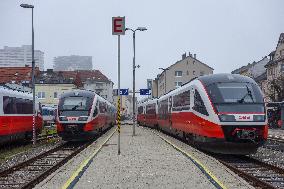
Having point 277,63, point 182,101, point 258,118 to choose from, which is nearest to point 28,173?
point 258,118

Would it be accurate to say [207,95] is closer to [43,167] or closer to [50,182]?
[43,167]

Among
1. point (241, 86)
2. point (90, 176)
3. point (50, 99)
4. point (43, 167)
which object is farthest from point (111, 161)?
point (50, 99)

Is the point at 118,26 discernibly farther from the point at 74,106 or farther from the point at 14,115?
the point at 74,106

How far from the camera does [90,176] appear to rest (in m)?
11.4

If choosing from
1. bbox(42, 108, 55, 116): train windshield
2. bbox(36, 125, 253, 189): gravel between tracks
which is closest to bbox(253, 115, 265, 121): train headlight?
bbox(36, 125, 253, 189): gravel between tracks

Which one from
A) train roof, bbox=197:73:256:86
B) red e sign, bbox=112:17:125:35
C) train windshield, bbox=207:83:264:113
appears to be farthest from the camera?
red e sign, bbox=112:17:125:35

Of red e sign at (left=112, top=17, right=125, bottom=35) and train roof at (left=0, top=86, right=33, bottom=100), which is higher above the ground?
red e sign at (left=112, top=17, right=125, bottom=35)

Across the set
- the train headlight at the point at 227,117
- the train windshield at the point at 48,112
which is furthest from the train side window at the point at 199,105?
the train windshield at the point at 48,112

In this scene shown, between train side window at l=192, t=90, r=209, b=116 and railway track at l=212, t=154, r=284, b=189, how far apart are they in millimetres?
1780

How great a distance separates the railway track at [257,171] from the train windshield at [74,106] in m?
9.37

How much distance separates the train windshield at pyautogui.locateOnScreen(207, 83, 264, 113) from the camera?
16109mm

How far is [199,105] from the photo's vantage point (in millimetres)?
17719

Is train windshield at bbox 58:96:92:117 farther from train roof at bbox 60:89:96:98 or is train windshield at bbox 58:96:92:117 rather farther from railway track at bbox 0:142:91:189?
railway track at bbox 0:142:91:189

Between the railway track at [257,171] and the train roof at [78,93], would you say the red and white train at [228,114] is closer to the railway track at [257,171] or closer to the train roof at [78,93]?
the railway track at [257,171]
